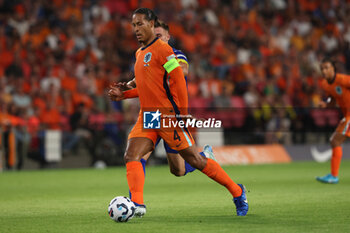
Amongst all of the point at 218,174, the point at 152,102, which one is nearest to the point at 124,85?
the point at 152,102

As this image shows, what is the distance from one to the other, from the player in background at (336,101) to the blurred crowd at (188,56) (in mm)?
6365

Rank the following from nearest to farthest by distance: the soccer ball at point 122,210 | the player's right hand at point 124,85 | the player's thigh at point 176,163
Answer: the soccer ball at point 122,210
the player's right hand at point 124,85
the player's thigh at point 176,163

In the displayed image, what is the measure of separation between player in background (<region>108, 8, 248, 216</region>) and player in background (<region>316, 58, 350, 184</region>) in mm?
5018

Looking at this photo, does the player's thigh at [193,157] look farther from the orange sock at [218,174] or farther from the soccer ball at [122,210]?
the soccer ball at [122,210]

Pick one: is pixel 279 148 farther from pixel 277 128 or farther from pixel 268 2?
pixel 268 2

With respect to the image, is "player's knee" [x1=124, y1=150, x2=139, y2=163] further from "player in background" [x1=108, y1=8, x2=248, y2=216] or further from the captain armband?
the captain armband

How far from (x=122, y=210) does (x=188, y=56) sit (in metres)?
14.0

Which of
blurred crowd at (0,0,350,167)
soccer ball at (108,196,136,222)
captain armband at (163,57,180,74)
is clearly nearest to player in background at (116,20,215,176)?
captain armband at (163,57,180,74)

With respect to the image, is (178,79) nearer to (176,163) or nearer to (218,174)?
(218,174)

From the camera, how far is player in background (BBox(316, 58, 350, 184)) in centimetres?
1149

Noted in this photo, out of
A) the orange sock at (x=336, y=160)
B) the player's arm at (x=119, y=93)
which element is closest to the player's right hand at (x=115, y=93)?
the player's arm at (x=119, y=93)

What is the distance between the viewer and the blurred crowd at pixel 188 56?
55.8 ft

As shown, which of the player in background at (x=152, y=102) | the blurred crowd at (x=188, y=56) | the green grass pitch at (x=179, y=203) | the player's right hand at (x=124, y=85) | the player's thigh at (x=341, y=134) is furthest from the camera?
the blurred crowd at (x=188, y=56)

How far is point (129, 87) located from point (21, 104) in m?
9.87
